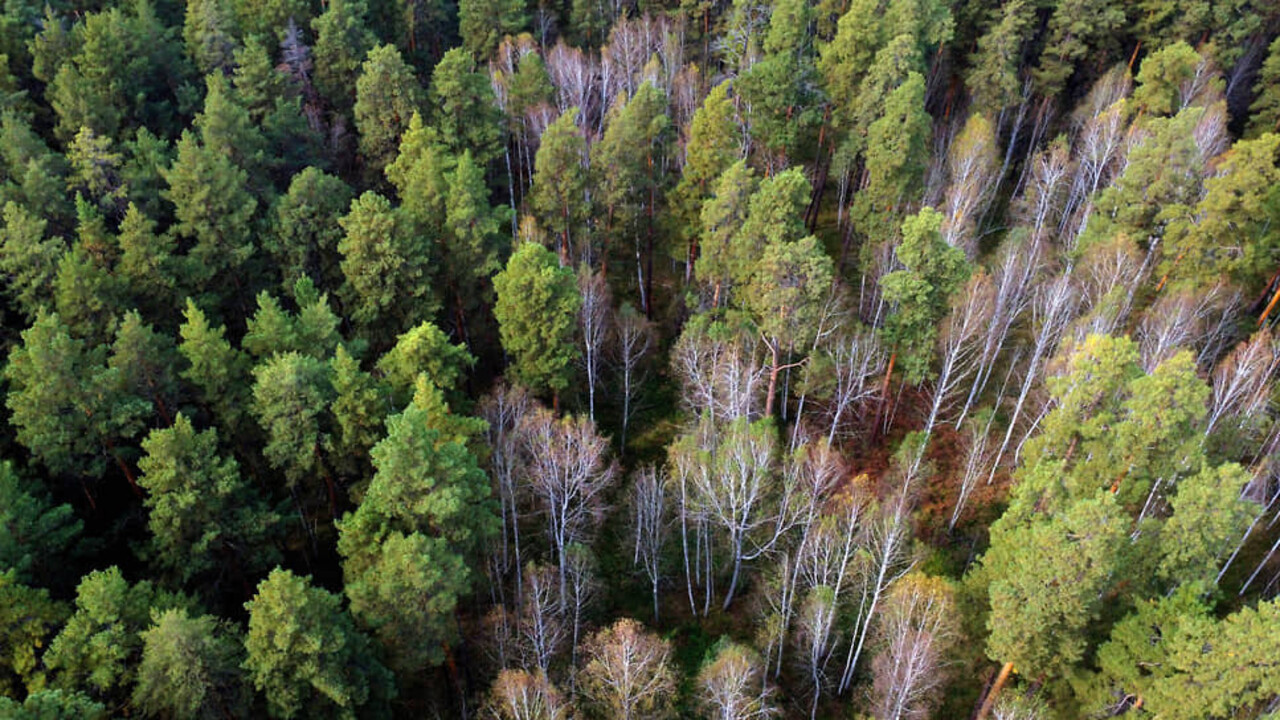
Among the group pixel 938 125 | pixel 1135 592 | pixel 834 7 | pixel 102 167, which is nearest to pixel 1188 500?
pixel 1135 592

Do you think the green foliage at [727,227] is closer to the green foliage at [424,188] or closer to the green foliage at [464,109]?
the green foliage at [424,188]

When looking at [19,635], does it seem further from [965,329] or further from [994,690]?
[965,329]

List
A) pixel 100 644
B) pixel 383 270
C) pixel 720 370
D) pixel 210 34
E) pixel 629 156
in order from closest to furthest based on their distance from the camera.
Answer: pixel 100 644
pixel 720 370
pixel 383 270
pixel 629 156
pixel 210 34

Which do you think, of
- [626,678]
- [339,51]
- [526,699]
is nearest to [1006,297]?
[626,678]

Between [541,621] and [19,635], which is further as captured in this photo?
[541,621]

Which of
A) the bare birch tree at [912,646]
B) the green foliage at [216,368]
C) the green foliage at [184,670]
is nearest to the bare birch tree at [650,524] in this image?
the bare birch tree at [912,646]

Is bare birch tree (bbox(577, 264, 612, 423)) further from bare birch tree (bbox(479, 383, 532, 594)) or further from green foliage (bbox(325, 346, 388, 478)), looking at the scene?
green foliage (bbox(325, 346, 388, 478))

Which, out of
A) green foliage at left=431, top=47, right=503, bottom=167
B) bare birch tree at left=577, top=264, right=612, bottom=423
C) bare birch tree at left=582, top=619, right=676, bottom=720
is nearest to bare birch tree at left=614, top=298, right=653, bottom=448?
bare birch tree at left=577, top=264, right=612, bottom=423
